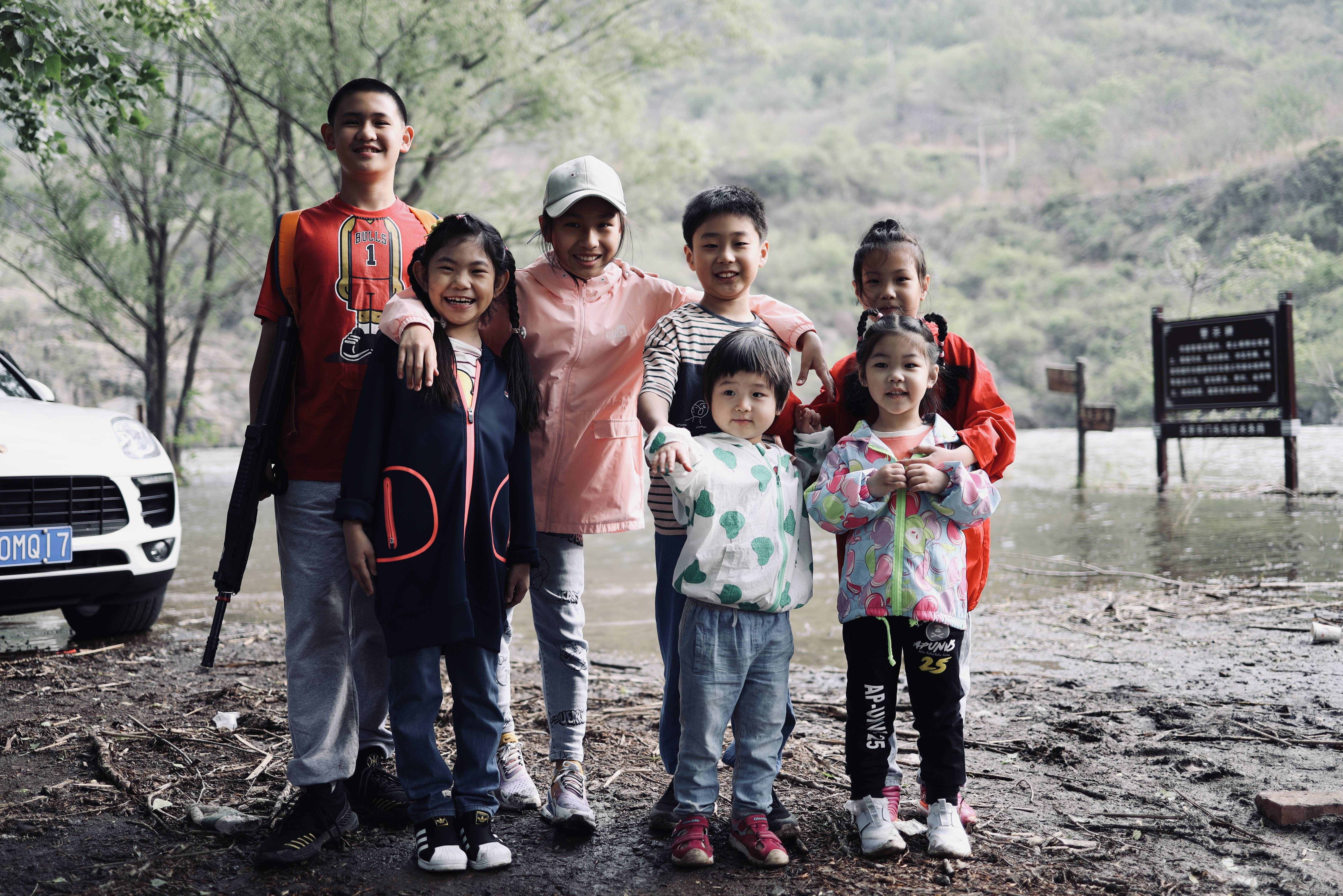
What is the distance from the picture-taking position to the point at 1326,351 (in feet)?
99.3

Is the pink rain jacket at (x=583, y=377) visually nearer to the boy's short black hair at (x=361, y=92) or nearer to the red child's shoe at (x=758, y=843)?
the boy's short black hair at (x=361, y=92)

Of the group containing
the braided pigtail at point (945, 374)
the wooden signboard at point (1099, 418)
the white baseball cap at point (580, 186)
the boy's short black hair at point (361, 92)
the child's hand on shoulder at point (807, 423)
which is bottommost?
the child's hand on shoulder at point (807, 423)

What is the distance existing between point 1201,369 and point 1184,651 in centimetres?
807

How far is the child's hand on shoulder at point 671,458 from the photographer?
7.43ft

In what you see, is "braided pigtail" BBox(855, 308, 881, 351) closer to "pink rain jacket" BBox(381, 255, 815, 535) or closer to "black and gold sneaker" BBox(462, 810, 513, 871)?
"pink rain jacket" BBox(381, 255, 815, 535)

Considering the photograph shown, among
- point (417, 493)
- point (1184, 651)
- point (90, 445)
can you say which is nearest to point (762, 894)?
point (417, 493)

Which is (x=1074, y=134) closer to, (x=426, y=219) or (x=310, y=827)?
(x=426, y=219)

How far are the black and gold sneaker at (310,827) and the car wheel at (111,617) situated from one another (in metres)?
2.87

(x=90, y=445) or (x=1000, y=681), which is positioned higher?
(x=90, y=445)

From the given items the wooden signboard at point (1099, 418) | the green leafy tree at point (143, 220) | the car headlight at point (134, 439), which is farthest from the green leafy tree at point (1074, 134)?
the car headlight at point (134, 439)

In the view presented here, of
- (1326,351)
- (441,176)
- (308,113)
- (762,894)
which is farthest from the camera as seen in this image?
(1326,351)

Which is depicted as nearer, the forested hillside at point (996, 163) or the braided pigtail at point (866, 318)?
the braided pigtail at point (866, 318)

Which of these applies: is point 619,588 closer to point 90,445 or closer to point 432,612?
point 90,445

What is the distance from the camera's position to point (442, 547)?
7.66ft
